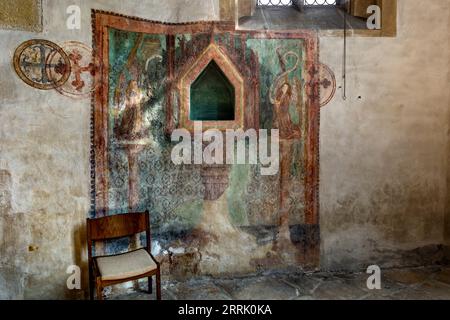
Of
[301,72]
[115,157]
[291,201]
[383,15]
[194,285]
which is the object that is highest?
[383,15]

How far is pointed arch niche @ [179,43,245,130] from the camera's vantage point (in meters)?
3.89

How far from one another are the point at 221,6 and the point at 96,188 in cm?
243

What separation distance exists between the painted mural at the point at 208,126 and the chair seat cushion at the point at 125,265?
1.60ft

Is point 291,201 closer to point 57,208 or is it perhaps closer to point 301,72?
point 301,72

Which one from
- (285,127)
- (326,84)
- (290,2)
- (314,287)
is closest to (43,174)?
(285,127)

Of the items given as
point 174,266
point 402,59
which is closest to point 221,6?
point 402,59

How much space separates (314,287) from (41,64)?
12.1 feet

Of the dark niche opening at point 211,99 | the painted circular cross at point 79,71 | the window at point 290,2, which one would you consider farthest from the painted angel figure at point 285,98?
the painted circular cross at point 79,71

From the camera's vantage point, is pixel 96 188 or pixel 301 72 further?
pixel 301 72

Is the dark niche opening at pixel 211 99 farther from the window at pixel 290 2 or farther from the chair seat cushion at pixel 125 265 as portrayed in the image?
the chair seat cushion at pixel 125 265

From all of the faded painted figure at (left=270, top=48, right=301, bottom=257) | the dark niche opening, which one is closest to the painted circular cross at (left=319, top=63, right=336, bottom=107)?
the faded painted figure at (left=270, top=48, right=301, bottom=257)

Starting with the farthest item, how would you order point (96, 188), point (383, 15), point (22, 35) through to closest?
1. point (383, 15)
2. point (96, 188)
3. point (22, 35)

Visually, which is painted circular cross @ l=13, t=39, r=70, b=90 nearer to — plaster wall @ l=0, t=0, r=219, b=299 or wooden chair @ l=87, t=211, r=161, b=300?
plaster wall @ l=0, t=0, r=219, b=299

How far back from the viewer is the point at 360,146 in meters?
4.22
